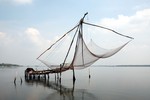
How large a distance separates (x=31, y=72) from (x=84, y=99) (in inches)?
939

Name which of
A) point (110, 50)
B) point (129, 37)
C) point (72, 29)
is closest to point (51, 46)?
point (72, 29)

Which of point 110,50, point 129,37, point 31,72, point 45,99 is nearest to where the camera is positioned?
point 129,37

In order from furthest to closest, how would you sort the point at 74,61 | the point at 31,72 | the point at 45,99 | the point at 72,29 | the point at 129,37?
1. the point at 31,72
2. the point at 74,61
3. the point at 72,29
4. the point at 45,99
5. the point at 129,37

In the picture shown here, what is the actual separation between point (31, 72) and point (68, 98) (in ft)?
73.2

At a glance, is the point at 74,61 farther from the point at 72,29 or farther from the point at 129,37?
the point at 129,37

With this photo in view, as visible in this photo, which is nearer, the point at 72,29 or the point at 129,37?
the point at 129,37

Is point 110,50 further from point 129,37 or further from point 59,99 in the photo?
point 59,99

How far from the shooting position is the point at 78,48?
941 inches

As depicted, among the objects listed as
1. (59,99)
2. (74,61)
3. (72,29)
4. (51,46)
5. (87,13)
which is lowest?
(59,99)

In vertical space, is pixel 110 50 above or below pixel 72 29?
below

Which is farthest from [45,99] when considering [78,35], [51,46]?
[78,35]

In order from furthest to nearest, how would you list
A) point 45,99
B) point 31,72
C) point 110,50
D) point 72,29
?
point 31,72
point 72,29
point 45,99
point 110,50

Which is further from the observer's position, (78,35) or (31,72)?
(31,72)

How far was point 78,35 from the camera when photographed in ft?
78.8
